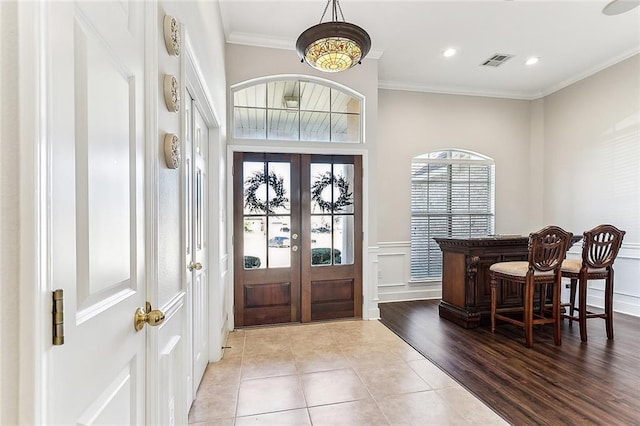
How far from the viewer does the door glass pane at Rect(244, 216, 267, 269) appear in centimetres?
364

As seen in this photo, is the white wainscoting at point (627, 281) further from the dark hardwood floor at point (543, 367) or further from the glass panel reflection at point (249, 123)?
the glass panel reflection at point (249, 123)

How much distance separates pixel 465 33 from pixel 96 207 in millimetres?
4061

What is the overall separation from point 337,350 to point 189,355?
143 centimetres

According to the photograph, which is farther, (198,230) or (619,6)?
(619,6)

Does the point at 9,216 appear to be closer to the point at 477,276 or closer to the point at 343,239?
the point at 343,239

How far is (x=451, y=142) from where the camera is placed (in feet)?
16.5

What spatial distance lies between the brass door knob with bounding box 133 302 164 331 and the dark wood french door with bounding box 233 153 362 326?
8.39 ft

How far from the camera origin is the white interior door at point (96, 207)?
621 mm

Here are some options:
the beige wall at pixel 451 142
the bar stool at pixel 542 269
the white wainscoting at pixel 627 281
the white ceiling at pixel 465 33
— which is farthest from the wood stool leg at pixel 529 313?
the white ceiling at pixel 465 33

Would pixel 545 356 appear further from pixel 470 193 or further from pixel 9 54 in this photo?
pixel 9 54

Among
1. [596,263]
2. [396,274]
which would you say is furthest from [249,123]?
[596,263]

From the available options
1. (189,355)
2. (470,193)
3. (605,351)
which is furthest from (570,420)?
(470,193)

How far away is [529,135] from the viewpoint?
534 centimetres

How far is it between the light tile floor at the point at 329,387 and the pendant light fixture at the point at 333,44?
2.48m
